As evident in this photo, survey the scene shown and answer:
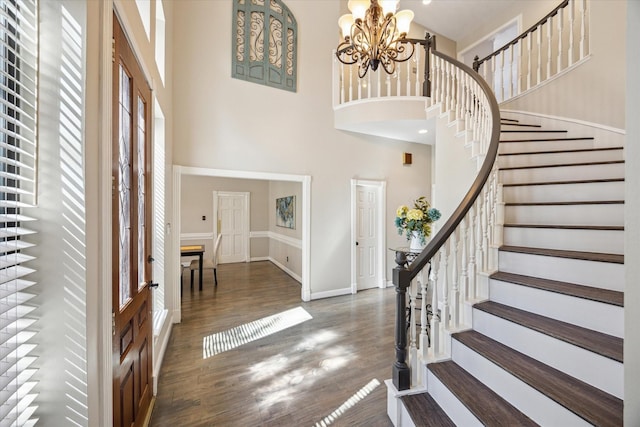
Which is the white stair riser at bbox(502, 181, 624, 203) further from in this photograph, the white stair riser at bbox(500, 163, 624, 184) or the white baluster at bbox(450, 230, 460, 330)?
the white baluster at bbox(450, 230, 460, 330)

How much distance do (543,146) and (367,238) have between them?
9.49 ft

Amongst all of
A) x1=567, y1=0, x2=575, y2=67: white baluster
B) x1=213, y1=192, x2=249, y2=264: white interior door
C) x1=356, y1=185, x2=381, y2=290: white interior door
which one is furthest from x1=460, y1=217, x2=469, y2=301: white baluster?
x1=213, y1=192, x2=249, y2=264: white interior door

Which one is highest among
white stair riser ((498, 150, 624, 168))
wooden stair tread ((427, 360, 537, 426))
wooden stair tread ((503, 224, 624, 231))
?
white stair riser ((498, 150, 624, 168))

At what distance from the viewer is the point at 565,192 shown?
2.29 meters

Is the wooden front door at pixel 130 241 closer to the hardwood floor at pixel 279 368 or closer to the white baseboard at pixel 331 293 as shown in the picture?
the hardwood floor at pixel 279 368

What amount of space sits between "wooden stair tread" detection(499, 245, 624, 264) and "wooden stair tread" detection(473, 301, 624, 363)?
0.44m

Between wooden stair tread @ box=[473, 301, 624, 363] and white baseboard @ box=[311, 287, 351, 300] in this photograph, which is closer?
wooden stair tread @ box=[473, 301, 624, 363]

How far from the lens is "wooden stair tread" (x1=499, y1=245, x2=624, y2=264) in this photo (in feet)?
5.24

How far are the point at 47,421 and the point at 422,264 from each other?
1.89m

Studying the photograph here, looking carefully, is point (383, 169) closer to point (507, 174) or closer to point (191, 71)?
point (507, 174)

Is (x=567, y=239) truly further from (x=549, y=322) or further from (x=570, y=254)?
(x=549, y=322)

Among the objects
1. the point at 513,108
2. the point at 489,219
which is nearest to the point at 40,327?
the point at 489,219

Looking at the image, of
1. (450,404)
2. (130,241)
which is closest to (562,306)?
(450,404)

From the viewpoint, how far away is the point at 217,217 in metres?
7.32
